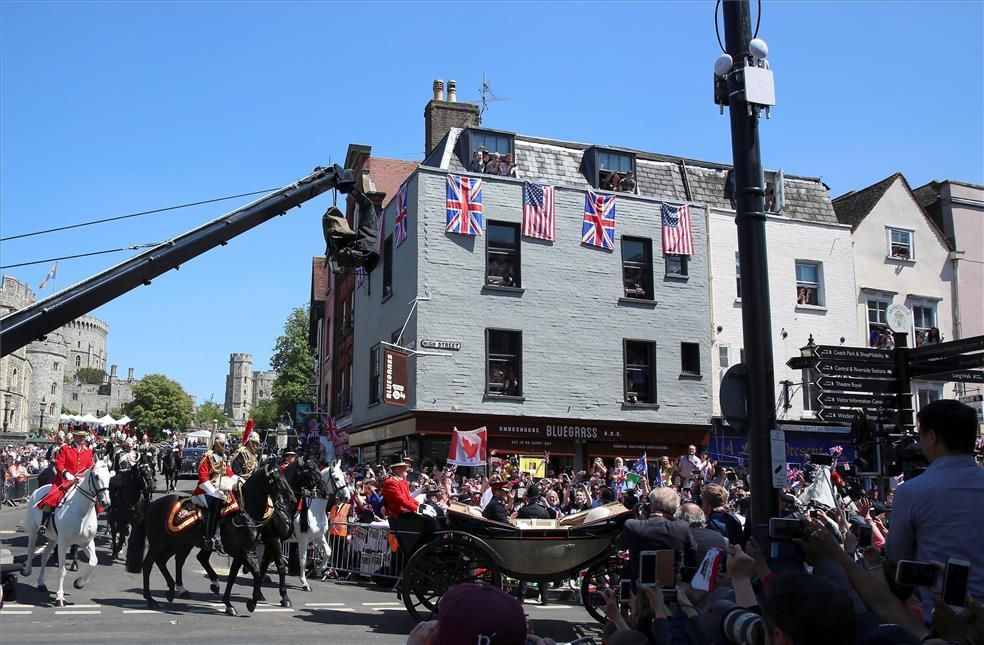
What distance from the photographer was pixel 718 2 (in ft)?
26.8

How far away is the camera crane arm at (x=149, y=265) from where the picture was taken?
7.85 meters

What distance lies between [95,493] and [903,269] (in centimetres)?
2623

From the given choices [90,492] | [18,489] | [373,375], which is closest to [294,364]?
[18,489]

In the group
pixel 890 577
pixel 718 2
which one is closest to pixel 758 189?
pixel 718 2

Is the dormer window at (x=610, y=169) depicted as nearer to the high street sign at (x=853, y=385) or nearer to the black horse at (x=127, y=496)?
the black horse at (x=127, y=496)

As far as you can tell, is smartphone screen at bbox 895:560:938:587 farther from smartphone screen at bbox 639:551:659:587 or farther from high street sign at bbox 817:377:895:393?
high street sign at bbox 817:377:895:393

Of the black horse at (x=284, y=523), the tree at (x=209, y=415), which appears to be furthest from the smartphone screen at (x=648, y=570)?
the tree at (x=209, y=415)

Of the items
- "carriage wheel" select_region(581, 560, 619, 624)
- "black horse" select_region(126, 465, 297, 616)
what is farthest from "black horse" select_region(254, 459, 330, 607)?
"carriage wheel" select_region(581, 560, 619, 624)

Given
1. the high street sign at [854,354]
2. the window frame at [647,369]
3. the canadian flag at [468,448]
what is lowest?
the canadian flag at [468,448]

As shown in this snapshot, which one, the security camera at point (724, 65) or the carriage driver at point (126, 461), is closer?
the security camera at point (724, 65)

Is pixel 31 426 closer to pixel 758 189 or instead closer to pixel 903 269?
pixel 903 269

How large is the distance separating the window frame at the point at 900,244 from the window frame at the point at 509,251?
13.0 m

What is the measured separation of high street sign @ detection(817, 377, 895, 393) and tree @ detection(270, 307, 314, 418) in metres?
55.2

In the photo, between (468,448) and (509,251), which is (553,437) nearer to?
(468,448)
